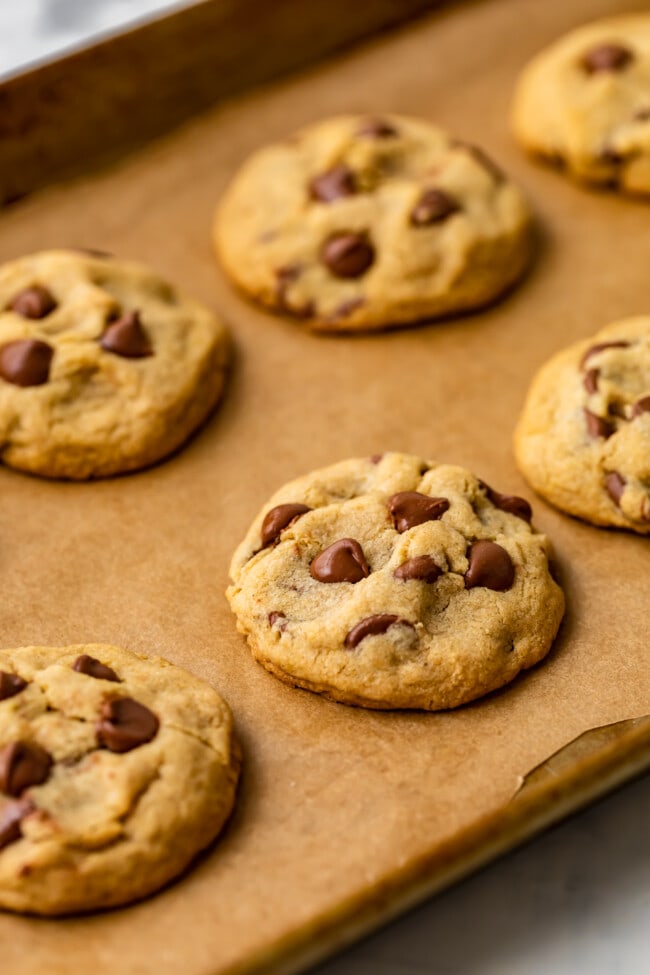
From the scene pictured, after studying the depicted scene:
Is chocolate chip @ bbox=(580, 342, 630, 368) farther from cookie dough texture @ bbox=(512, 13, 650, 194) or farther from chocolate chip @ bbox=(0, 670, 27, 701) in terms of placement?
chocolate chip @ bbox=(0, 670, 27, 701)

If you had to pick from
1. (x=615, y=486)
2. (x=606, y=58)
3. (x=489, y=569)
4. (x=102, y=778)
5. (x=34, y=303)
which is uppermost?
(x=34, y=303)

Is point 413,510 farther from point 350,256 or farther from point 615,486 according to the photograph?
point 350,256

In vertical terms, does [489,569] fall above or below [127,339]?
below

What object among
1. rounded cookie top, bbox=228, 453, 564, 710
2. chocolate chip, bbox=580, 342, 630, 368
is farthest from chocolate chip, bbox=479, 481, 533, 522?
chocolate chip, bbox=580, 342, 630, 368

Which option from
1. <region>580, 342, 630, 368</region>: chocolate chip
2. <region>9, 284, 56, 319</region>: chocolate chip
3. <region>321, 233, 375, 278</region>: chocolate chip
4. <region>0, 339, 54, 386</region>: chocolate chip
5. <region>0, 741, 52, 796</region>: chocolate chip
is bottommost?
<region>580, 342, 630, 368</region>: chocolate chip

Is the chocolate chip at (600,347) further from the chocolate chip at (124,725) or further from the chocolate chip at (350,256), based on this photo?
the chocolate chip at (124,725)

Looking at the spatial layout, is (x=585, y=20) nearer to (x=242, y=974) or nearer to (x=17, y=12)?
(x=17, y=12)

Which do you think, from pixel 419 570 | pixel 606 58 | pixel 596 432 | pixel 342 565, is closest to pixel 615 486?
pixel 596 432
